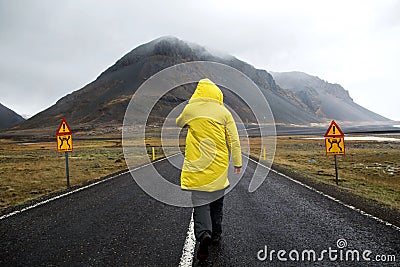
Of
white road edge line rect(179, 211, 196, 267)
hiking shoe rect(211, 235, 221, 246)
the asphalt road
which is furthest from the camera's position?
hiking shoe rect(211, 235, 221, 246)

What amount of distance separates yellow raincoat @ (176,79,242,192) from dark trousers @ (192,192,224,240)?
12 centimetres

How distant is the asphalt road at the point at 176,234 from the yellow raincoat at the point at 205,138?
3.31 feet

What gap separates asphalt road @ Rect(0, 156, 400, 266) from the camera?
4297 millimetres

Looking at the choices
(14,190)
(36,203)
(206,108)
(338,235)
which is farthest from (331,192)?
(14,190)

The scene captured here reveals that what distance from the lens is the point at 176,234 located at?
213 inches

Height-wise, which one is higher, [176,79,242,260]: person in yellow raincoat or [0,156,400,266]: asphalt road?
[176,79,242,260]: person in yellow raincoat

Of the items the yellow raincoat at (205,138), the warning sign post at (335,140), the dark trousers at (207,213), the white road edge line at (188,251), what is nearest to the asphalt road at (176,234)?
→ the white road edge line at (188,251)

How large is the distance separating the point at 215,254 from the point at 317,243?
5.18ft

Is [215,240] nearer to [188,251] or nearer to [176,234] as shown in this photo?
[188,251]

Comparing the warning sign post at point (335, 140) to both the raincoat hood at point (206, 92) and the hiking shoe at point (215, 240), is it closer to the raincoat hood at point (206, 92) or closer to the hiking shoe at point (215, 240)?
the hiking shoe at point (215, 240)

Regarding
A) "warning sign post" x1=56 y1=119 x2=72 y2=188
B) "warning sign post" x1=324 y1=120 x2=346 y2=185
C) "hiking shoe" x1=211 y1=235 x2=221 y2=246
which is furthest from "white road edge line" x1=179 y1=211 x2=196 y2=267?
"warning sign post" x1=324 y1=120 x2=346 y2=185

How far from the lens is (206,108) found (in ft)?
14.9

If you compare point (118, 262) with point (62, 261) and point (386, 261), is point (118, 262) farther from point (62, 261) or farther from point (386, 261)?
point (386, 261)

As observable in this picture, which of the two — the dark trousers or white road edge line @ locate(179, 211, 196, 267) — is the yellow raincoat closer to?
the dark trousers
